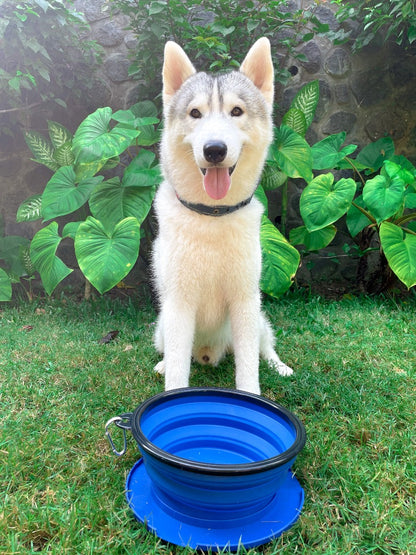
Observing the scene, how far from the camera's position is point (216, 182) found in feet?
5.46

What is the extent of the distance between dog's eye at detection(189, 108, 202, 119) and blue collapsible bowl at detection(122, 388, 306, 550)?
113 cm

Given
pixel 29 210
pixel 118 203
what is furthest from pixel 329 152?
pixel 29 210

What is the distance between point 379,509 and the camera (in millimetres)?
1316

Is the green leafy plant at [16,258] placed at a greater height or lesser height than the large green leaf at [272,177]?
lesser

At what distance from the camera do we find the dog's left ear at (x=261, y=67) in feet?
5.98

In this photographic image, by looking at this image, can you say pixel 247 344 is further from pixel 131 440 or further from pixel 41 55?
pixel 41 55

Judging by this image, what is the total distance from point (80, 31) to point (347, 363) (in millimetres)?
3710

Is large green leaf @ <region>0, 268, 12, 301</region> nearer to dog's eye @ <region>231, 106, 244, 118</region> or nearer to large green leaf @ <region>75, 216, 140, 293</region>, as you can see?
large green leaf @ <region>75, 216, 140, 293</region>

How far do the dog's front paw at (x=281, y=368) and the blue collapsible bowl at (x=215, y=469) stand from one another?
83cm

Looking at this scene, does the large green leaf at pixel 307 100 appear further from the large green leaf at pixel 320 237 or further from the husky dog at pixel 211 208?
the husky dog at pixel 211 208

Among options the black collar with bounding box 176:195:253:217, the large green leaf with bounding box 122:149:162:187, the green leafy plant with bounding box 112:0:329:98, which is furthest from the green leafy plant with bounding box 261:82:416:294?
the black collar with bounding box 176:195:253:217

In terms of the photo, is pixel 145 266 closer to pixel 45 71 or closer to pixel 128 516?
pixel 45 71

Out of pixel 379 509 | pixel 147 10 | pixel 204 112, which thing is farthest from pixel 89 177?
pixel 379 509

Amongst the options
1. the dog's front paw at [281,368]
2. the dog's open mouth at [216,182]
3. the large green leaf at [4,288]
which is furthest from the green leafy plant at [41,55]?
the dog's front paw at [281,368]
